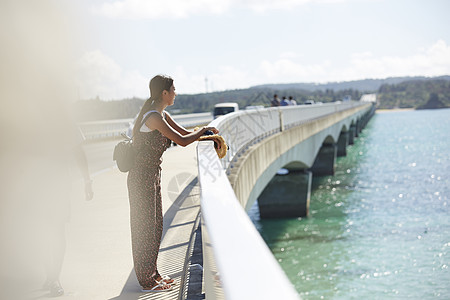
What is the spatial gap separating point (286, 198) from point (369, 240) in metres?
5.31

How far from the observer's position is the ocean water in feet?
43.1

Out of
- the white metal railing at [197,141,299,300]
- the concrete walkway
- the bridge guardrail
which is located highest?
the white metal railing at [197,141,299,300]

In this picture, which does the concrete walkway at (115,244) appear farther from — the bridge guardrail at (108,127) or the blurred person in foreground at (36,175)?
the bridge guardrail at (108,127)

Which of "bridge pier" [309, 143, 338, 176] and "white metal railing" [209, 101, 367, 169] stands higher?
"white metal railing" [209, 101, 367, 169]

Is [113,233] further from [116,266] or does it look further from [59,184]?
[59,184]

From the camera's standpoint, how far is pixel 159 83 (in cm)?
380

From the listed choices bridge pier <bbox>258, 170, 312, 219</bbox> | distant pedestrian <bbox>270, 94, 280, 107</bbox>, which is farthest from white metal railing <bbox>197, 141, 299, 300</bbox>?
distant pedestrian <bbox>270, 94, 280, 107</bbox>

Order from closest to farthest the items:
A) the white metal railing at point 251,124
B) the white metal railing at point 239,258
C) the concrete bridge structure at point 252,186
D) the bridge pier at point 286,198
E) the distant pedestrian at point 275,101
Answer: the white metal railing at point 239,258
the concrete bridge structure at point 252,186
the white metal railing at point 251,124
the bridge pier at point 286,198
the distant pedestrian at point 275,101

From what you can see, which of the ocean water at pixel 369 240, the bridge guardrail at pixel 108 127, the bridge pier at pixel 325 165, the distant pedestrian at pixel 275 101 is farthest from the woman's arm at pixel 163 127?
the bridge pier at pixel 325 165

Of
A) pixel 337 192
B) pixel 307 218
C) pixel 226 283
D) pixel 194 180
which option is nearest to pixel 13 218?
pixel 226 283

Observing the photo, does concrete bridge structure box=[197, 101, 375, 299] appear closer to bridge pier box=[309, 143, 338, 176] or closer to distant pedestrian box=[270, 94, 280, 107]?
bridge pier box=[309, 143, 338, 176]

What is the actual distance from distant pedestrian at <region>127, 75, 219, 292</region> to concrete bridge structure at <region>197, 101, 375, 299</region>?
1.12 ft

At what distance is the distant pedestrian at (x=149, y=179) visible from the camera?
3.79m

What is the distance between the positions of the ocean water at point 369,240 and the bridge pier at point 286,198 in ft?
1.60
